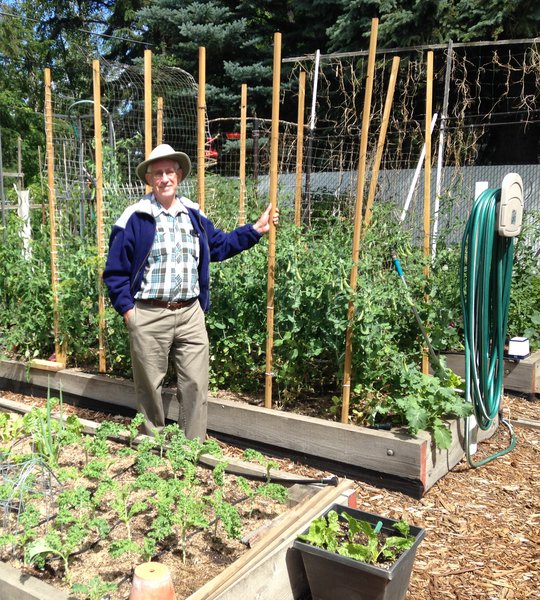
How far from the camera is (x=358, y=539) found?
253 centimetres

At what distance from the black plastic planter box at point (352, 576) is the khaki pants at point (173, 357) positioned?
1521mm

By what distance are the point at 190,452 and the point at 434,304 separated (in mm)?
1953

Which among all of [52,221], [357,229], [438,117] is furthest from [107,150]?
[438,117]

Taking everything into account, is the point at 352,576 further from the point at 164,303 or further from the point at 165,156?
the point at 165,156

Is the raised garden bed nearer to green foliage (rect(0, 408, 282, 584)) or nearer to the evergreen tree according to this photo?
green foliage (rect(0, 408, 282, 584))

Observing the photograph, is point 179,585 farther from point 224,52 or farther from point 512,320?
point 224,52

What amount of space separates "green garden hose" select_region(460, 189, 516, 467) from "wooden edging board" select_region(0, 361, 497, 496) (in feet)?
0.75

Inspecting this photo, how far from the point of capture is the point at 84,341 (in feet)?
16.6

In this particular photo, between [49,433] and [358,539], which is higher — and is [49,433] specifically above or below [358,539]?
above

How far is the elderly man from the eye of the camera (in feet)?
11.8

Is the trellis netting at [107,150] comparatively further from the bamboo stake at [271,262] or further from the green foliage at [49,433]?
the green foliage at [49,433]

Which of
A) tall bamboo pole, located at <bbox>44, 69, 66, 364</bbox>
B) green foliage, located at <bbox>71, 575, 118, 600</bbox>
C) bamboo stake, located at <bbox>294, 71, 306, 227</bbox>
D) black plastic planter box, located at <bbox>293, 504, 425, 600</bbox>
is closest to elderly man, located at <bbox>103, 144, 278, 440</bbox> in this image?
bamboo stake, located at <bbox>294, 71, 306, 227</bbox>

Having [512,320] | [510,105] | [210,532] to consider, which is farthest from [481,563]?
[510,105]

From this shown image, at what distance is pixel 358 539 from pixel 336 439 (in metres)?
1.11
